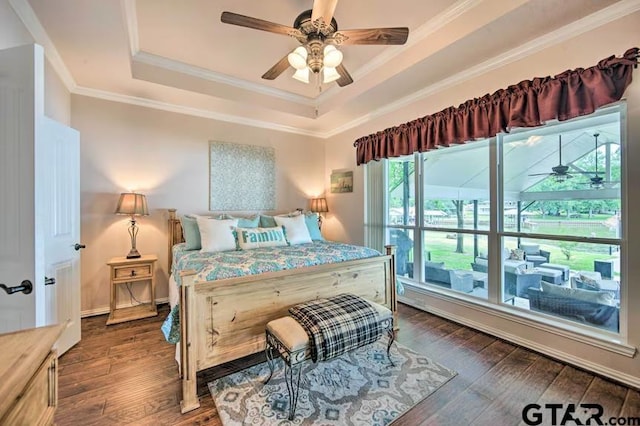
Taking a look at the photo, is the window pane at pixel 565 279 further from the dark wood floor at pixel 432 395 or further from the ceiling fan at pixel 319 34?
the ceiling fan at pixel 319 34

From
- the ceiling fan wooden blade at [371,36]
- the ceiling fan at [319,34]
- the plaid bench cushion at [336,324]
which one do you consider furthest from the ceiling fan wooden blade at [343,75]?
the plaid bench cushion at [336,324]

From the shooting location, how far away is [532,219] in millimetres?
2482

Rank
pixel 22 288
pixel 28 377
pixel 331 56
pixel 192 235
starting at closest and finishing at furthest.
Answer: pixel 28 377 < pixel 22 288 < pixel 331 56 < pixel 192 235

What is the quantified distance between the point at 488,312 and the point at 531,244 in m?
0.77

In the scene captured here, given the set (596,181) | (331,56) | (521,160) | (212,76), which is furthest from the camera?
(212,76)

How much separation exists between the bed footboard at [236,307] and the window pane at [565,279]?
1.59 metres

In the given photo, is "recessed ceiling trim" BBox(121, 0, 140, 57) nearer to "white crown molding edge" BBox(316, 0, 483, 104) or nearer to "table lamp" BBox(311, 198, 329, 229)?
"white crown molding edge" BBox(316, 0, 483, 104)

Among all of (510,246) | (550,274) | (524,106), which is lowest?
(550,274)

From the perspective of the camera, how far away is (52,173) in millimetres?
2090

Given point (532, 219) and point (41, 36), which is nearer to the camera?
point (41, 36)

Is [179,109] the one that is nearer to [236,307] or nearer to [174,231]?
[174,231]

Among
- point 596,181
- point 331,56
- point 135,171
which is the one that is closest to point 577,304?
point 596,181

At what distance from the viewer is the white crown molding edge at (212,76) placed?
9.39 feet

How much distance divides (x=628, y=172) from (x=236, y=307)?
2.94m
